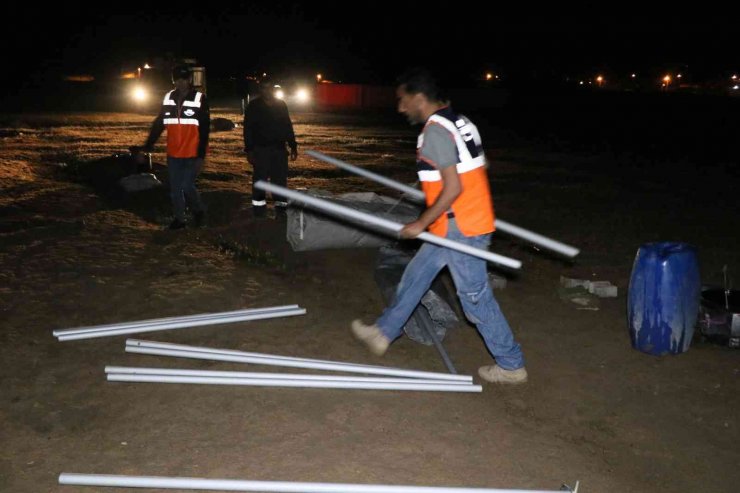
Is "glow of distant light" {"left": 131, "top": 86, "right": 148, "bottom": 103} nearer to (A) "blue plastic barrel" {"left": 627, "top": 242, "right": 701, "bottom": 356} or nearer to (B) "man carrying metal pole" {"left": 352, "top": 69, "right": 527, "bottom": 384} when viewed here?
(B) "man carrying metal pole" {"left": 352, "top": 69, "right": 527, "bottom": 384}

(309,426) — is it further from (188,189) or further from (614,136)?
(614,136)

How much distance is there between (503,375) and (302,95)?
38.8m

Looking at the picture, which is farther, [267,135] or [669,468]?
[267,135]

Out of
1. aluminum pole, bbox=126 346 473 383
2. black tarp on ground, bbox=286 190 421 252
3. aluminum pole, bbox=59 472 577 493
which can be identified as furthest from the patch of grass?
aluminum pole, bbox=59 472 577 493

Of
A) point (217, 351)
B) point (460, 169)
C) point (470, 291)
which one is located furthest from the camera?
point (217, 351)

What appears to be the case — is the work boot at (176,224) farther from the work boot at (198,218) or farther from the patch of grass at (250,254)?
the patch of grass at (250,254)

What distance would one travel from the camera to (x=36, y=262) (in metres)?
7.17

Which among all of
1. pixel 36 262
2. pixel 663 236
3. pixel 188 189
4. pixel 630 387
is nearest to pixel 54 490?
pixel 630 387

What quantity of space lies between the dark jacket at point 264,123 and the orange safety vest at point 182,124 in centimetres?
75

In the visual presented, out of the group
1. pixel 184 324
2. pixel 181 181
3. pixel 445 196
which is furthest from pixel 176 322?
pixel 181 181

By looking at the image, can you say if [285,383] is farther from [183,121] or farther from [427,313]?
[183,121]

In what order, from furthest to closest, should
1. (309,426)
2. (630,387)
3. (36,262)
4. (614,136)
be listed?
1. (614,136)
2. (36,262)
3. (630,387)
4. (309,426)

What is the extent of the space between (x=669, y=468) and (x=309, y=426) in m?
1.98

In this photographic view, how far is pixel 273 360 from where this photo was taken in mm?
4637
